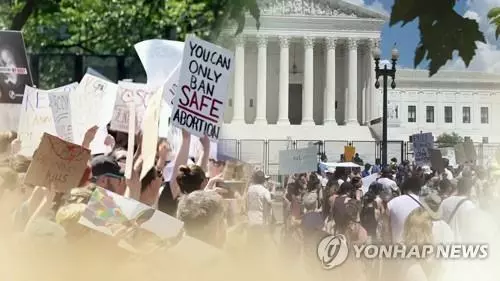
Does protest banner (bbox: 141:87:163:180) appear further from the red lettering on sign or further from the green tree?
the green tree

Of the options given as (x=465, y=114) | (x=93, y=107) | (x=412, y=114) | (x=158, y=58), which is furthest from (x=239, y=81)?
(x=465, y=114)

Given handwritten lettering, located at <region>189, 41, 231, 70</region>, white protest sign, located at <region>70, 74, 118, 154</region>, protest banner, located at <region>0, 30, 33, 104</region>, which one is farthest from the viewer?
white protest sign, located at <region>70, 74, 118, 154</region>

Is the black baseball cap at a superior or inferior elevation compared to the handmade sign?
superior

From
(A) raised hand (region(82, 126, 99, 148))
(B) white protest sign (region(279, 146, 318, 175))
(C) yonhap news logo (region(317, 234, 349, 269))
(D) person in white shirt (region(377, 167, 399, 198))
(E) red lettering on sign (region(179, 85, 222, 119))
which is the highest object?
(E) red lettering on sign (region(179, 85, 222, 119))

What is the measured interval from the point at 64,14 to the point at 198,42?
2.86ft

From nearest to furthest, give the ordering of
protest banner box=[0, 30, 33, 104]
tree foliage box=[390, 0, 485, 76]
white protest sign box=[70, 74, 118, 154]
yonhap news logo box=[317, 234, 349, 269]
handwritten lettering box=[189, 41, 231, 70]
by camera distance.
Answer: tree foliage box=[390, 0, 485, 76]
yonhap news logo box=[317, 234, 349, 269]
handwritten lettering box=[189, 41, 231, 70]
protest banner box=[0, 30, 33, 104]
white protest sign box=[70, 74, 118, 154]

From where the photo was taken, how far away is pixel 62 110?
426 centimetres

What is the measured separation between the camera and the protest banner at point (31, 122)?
423 centimetres

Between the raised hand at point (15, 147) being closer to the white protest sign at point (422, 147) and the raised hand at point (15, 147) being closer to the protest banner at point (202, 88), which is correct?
the protest banner at point (202, 88)

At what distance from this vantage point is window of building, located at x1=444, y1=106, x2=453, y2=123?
3770 millimetres

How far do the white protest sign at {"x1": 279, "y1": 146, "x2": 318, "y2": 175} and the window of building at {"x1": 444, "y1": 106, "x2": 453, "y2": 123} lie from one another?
62 centimetres

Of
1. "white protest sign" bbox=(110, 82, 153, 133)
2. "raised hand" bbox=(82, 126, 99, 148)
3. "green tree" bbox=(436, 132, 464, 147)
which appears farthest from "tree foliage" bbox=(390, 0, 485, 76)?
"raised hand" bbox=(82, 126, 99, 148)

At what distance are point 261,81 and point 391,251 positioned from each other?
995 millimetres

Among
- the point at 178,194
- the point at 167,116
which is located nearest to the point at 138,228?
the point at 178,194
